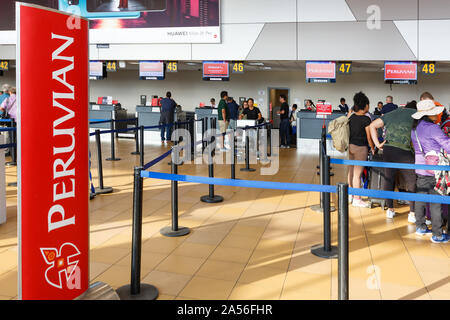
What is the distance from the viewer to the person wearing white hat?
15.1 feet

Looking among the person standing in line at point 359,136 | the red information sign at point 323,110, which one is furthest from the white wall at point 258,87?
the person standing in line at point 359,136

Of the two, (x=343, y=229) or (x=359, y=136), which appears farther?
(x=359, y=136)

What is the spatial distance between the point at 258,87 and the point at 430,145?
1567cm

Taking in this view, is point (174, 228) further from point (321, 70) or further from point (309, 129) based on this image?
point (309, 129)

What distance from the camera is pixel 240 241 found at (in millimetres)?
4656

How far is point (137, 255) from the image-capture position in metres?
3.29

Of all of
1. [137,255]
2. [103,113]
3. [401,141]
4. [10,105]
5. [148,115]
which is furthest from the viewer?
[103,113]

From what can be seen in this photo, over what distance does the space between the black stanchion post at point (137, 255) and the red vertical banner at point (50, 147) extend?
0.68 metres

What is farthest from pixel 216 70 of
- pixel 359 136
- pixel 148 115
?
pixel 359 136

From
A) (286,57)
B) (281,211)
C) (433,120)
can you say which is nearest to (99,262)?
(281,211)

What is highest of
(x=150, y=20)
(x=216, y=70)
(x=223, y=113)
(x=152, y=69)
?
(x=150, y=20)

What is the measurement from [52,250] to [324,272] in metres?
2.39

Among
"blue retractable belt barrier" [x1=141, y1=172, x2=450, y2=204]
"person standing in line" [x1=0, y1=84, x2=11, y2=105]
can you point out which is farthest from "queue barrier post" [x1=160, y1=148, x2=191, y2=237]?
"person standing in line" [x1=0, y1=84, x2=11, y2=105]

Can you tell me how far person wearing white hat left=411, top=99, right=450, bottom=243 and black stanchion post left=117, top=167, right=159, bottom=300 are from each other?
315cm
